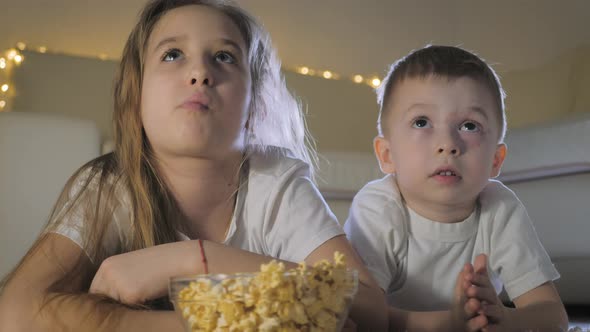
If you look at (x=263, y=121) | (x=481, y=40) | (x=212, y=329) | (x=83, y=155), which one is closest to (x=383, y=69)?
(x=481, y=40)

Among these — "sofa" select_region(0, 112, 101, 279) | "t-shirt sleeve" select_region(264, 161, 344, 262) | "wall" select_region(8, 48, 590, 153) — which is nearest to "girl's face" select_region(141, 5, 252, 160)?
"t-shirt sleeve" select_region(264, 161, 344, 262)

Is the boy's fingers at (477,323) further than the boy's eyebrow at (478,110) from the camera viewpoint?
No

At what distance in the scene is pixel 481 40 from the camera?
3760mm

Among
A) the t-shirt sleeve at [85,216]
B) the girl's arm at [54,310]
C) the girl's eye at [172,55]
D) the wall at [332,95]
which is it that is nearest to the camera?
the girl's arm at [54,310]

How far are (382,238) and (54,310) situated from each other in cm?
54

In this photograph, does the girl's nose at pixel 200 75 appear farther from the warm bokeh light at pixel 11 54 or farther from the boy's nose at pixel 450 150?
the warm bokeh light at pixel 11 54

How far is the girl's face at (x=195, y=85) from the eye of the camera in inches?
42.9

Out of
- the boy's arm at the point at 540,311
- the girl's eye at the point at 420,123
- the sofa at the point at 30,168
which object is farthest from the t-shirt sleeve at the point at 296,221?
the sofa at the point at 30,168

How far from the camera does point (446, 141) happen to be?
1.13 metres

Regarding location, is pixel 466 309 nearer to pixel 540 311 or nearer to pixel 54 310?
pixel 540 311

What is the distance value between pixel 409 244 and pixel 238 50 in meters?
0.45

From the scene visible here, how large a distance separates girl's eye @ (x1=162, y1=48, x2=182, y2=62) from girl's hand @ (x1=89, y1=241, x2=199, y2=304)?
0.35 m

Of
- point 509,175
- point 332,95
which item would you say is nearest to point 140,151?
point 509,175

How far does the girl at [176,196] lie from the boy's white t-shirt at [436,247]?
10cm
